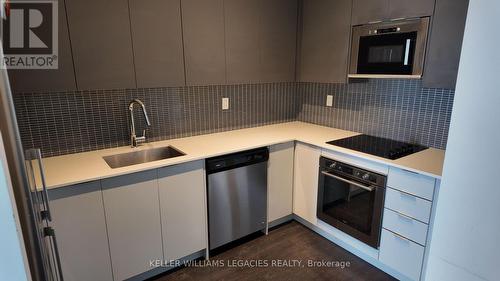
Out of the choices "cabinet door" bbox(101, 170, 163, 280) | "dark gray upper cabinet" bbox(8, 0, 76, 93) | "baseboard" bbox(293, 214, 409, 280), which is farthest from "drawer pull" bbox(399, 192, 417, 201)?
"dark gray upper cabinet" bbox(8, 0, 76, 93)

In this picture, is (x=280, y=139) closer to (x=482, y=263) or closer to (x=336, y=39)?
(x=336, y=39)

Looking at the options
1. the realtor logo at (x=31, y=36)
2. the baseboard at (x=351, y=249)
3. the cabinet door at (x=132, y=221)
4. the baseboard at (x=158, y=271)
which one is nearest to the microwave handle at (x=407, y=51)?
the baseboard at (x=351, y=249)

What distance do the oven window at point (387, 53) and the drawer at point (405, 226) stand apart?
3.33 feet

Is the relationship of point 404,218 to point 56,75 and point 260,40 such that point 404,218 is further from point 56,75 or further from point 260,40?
point 56,75

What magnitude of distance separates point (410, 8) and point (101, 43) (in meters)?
2.15

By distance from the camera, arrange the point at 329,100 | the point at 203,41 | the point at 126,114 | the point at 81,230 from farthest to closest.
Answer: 1. the point at 329,100
2. the point at 203,41
3. the point at 126,114
4. the point at 81,230

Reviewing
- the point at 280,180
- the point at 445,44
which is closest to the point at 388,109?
the point at 445,44

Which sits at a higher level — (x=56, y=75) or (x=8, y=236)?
(x=56, y=75)

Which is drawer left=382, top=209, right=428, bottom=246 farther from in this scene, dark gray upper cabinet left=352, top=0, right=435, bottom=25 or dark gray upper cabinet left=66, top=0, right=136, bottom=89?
dark gray upper cabinet left=66, top=0, right=136, bottom=89

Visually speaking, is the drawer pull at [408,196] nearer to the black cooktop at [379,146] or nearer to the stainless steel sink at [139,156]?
the black cooktop at [379,146]

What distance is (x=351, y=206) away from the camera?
2.29 m

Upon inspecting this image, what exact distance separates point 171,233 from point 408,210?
163cm

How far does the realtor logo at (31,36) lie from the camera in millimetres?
1690

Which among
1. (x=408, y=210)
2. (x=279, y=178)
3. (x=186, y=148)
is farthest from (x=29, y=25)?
(x=408, y=210)
